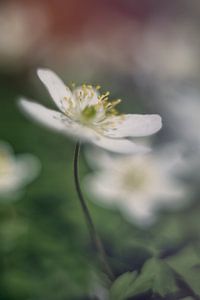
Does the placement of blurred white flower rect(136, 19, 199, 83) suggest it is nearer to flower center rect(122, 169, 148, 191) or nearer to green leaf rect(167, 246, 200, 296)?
flower center rect(122, 169, 148, 191)

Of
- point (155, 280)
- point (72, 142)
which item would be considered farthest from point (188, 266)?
point (72, 142)

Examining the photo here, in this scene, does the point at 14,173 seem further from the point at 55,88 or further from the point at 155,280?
the point at 155,280

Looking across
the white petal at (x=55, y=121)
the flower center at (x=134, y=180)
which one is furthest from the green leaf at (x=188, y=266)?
the flower center at (x=134, y=180)

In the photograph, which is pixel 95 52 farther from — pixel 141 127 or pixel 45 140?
pixel 141 127

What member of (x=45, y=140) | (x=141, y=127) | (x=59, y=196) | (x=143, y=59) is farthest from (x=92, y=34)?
(x=141, y=127)

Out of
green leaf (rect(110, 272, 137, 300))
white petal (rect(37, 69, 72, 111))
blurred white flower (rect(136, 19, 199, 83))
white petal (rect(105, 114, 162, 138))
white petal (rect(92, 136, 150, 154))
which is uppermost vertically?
blurred white flower (rect(136, 19, 199, 83))

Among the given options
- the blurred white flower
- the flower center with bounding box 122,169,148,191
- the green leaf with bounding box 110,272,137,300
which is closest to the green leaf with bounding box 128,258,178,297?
the green leaf with bounding box 110,272,137,300
